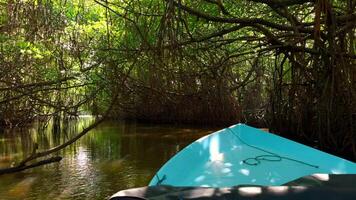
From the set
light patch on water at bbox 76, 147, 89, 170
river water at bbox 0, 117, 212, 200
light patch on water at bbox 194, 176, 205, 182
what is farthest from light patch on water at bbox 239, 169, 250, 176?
light patch on water at bbox 76, 147, 89, 170

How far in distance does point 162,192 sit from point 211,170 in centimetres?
209

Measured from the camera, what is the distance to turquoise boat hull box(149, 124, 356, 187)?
12.0 ft

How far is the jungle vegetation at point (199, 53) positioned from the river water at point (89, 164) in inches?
17.0

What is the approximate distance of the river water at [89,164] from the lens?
5.64m

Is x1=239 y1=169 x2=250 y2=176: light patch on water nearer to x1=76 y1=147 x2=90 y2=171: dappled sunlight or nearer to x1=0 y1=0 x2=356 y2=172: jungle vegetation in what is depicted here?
x1=0 y1=0 x2=356 y2=172: jungle vegetation

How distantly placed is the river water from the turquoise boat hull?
146 centimetres

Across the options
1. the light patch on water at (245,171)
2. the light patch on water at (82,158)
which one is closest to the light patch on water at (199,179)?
the light patch on water at (245,171)

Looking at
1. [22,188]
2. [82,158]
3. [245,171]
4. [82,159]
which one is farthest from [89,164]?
[245,171]

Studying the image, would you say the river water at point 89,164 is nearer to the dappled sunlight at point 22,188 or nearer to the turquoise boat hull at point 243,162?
the dappled sunlight at point 22,188

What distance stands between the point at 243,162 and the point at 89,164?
3.89 meters

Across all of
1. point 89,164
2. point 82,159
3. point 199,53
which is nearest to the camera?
point 199,53

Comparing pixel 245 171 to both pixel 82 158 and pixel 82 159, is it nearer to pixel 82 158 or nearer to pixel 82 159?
pixel 82 159

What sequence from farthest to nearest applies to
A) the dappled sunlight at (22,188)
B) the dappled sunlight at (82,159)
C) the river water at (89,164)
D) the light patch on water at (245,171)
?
the dappled sunlight at (82,159)
the river water at (89,164)
the dappled sunlight at (22,188)
the light patch on water at (245,171)

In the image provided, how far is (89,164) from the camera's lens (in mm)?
7539
